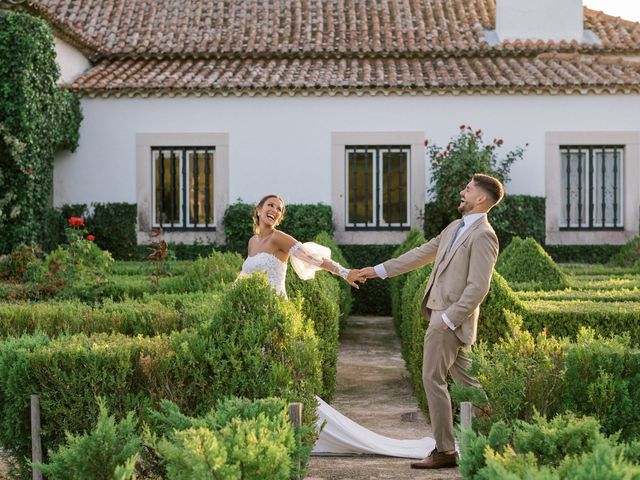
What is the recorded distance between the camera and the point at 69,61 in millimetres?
18375

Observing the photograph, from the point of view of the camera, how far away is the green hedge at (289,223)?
17.7 metres

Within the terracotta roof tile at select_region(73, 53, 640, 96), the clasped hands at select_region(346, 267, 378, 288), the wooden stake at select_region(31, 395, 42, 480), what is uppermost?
the terracotta roof tile at select_region(73, 53, 640, 96)

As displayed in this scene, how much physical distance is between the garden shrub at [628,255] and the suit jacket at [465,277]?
9017 millimetres

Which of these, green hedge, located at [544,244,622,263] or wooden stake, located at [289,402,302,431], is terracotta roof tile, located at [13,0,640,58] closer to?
green hedge, located at [544,244,622,263]

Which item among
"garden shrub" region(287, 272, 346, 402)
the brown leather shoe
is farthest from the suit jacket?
"garden shrub" region(287, 272, 346, 402)

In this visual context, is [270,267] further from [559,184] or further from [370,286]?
[559,184]

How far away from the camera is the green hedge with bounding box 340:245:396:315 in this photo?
1781 centimetres

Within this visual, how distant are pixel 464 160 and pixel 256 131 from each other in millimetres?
3836

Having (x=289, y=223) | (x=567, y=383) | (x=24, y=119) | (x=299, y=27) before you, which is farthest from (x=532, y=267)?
(x=299, y=27)

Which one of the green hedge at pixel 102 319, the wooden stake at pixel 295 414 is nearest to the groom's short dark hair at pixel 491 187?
the green hedge at pixel 102 319

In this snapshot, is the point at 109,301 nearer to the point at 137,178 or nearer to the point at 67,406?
the point at 67,406

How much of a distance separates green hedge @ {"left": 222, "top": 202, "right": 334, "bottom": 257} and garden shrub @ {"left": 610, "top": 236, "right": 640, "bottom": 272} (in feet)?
16.0

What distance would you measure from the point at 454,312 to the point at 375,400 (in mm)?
3401

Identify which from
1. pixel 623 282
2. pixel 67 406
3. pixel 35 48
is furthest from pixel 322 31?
pixel 67 406
